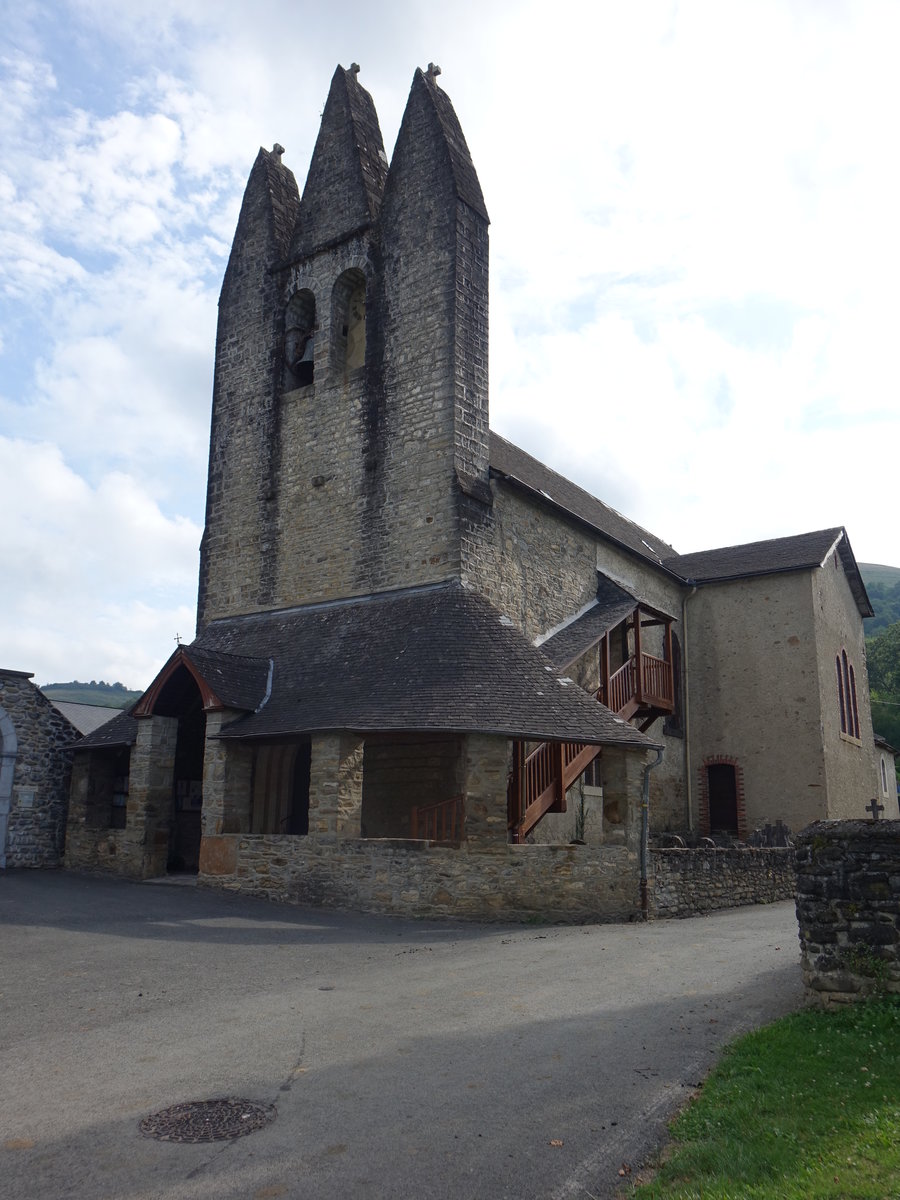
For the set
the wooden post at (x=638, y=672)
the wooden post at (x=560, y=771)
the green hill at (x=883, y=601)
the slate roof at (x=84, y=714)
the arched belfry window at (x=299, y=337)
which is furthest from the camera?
the green hill at (x=883, y=601)

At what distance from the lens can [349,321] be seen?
19953 millimetres

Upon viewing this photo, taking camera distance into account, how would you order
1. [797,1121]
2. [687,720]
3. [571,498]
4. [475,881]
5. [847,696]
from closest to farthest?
[797,1121] < [475,881] < [571,498] < [687,720] < [847,696]

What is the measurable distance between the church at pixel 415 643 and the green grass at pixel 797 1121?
6736 millimetres

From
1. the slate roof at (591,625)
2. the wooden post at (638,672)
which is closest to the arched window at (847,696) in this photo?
the slate roof at (591,625)

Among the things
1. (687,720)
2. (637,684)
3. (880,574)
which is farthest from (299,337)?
(880,574)

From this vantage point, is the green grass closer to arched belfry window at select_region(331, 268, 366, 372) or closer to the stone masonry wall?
the stone masonry wall

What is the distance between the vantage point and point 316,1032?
678cm

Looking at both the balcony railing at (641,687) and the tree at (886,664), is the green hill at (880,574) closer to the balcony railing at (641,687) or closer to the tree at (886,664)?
the tree at (886,664)

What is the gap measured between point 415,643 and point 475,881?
417 cm

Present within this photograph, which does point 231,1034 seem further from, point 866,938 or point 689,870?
point 689,870

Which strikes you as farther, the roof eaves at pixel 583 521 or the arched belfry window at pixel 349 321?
the arched belfry window at pixel 349 321

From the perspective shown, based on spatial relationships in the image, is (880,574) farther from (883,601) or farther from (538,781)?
(538,781)

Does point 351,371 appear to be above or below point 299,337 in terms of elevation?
below

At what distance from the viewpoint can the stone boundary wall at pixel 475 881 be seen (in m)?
12.5
